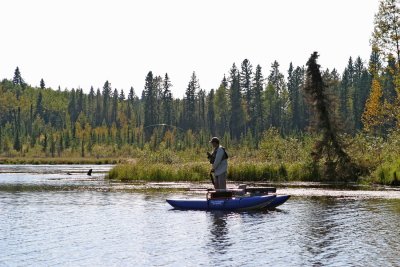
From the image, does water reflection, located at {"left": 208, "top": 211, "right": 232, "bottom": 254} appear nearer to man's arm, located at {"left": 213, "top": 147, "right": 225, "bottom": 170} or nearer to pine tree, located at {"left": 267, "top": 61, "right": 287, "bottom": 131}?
man's arm, located at {"left": 213, "top": 147, "right": 225, "bottom": 170}

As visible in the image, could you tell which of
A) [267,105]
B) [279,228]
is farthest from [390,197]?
[267,105]

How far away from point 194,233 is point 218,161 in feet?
20.6

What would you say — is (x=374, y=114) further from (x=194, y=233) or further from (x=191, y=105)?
(x=191, y=105)

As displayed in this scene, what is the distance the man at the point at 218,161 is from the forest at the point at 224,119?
18067 millimetres

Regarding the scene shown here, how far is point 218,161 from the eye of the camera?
25.6 meters

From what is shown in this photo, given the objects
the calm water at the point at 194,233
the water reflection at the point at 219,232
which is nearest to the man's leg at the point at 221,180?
the water reflection at the point at 219,232

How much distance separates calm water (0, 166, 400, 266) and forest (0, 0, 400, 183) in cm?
1681

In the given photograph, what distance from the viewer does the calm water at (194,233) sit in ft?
50.8

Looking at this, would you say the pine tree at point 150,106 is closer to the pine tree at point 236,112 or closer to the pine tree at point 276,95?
the pine tree at point 236,112

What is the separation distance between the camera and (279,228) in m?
20.6

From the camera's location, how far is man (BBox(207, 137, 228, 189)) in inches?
1006

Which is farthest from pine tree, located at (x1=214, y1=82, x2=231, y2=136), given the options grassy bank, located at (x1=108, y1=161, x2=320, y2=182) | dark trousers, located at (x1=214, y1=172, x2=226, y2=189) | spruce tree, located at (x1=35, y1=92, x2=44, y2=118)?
dark trousers, located at (x1=214, y1=172, x2=226, y2=189)

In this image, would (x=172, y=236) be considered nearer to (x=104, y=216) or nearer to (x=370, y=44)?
(x=104, y=216)

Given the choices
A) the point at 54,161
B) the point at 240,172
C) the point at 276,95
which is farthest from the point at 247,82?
the point at 240,172
